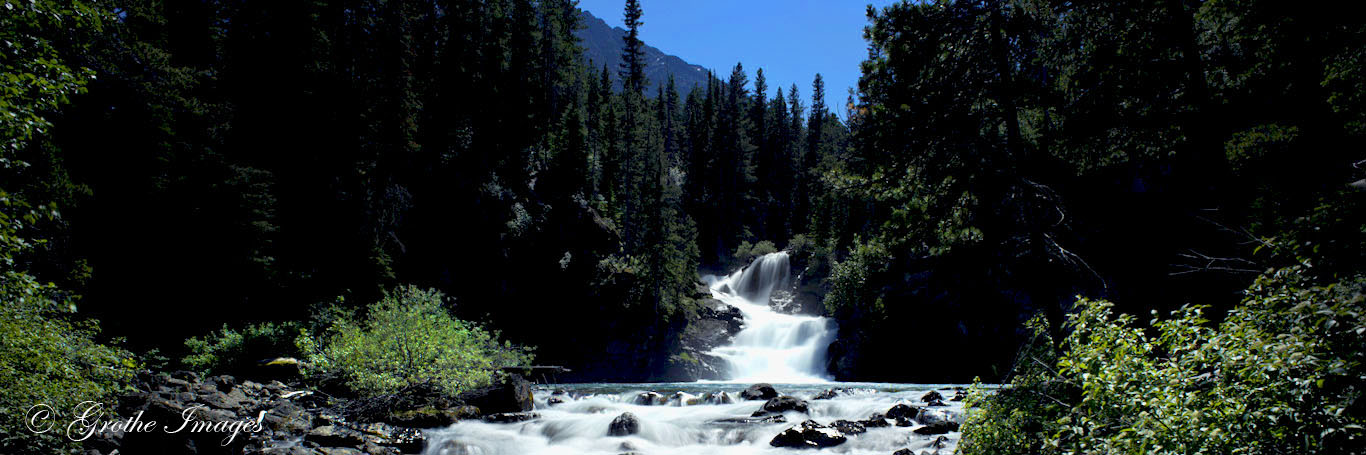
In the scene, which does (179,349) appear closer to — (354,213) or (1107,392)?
(354,213)

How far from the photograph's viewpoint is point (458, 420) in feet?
52.0

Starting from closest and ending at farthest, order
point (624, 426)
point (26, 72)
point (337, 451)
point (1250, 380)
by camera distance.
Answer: point (1250, 380)
point (26, 72)
point (337, 451)
point (624, 426)

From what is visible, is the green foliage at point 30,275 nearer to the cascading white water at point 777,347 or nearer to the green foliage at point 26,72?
the green foliage at point 26,72

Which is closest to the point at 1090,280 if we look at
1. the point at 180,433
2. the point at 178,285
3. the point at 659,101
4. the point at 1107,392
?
the point at 1107,392

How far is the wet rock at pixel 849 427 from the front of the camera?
1481cm

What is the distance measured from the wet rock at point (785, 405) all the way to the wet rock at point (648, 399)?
15.3 feet

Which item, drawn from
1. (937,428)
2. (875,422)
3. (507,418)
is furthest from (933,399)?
(507,418)

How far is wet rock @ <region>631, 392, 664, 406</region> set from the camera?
2078 centimetres

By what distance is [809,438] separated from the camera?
1413cm

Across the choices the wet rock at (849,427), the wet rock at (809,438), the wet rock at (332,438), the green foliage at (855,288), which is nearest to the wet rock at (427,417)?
the wet rock at (332,438)

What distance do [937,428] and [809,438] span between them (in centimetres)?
347

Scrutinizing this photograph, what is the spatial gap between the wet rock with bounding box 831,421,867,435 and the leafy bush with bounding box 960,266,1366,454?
933 cm

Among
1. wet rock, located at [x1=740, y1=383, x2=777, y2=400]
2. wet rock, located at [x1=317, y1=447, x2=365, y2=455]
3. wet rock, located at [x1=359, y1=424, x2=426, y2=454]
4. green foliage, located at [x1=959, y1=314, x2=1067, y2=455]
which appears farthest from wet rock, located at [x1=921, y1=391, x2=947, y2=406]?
wet rock, located at [x1=317, y1=447, x2=365, y2=455]

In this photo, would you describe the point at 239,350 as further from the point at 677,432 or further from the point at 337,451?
the point at 677,432
